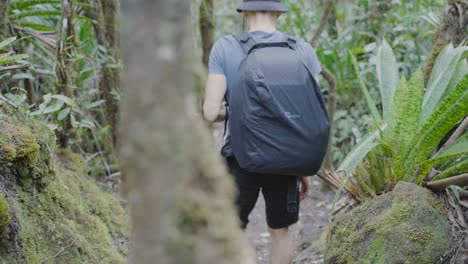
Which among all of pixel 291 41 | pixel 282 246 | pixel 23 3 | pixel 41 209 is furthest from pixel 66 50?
pixel 282 246

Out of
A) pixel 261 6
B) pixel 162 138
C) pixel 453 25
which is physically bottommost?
pixel 453 25

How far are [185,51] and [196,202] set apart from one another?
0.25 meters

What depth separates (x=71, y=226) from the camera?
3363 mm

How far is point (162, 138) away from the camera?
0.97 m

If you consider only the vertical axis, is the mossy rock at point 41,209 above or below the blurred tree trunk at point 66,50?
below

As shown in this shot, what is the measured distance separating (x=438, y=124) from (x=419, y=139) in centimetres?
15

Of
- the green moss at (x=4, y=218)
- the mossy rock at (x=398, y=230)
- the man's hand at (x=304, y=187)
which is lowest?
the man's hand at (x=304, y=187)

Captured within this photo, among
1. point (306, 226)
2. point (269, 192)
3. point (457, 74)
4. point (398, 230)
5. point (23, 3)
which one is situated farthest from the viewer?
point (306, 226)

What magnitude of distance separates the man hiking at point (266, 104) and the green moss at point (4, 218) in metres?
1.26

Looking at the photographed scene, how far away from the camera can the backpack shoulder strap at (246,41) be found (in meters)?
3.39

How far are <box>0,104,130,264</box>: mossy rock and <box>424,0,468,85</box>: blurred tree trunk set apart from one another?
8.53ft

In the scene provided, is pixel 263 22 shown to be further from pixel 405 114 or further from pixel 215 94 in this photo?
pixel 405 114

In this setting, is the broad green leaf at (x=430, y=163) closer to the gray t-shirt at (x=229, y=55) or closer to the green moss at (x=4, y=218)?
the gray t-shirt at (x=229, y=55)

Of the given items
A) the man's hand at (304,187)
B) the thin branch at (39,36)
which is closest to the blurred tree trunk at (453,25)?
the man's hand at (304,187)
